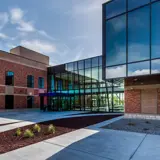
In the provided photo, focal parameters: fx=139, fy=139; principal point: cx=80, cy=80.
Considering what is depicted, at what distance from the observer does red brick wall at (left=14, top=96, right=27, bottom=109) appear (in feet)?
69.9

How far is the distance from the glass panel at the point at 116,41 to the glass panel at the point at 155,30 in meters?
2.02

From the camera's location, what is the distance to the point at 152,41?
988 centimetres

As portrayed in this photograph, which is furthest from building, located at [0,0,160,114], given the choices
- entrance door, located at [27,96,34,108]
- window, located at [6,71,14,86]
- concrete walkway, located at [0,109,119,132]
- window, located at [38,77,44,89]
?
concrete walkway, located at [0,109,119,132]

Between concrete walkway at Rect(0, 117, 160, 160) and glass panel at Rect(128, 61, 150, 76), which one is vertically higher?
glass panel at Rect(128, 61, 150, 76)

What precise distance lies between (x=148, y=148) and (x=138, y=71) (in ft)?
20.6

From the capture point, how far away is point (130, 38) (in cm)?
1066

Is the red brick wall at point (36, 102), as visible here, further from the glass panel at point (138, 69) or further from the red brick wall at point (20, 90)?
the glass panel at point (138, 69)

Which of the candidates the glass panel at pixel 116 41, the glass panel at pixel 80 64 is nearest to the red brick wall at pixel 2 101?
the glass panel at pixel 80 64

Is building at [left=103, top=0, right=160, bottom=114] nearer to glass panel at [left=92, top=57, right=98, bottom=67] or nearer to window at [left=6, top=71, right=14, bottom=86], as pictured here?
glass panel at [left=92, top=57, right=98, bottom=67]

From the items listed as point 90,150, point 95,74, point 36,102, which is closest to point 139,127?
point 90,150

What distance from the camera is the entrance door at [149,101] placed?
1273 cm

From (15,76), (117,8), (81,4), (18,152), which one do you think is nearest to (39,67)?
(15,76)

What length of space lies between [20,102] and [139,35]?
19.3 meters

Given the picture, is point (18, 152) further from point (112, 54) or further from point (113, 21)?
point (113, 21)
